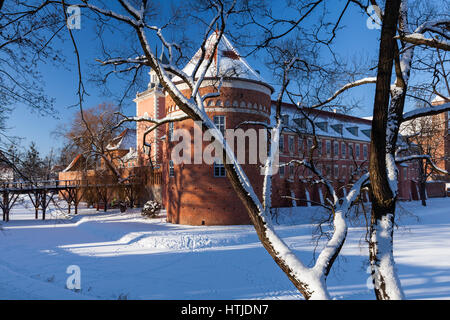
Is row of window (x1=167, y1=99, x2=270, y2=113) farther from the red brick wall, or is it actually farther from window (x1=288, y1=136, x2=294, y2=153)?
window (x1=288, y1=136, x2=294, y2=153)

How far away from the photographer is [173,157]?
21.6 meters

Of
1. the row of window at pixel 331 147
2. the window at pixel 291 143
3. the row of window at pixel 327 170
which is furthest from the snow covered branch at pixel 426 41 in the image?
the window at pixel 291 143

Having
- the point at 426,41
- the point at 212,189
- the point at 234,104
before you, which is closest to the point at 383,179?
the point at 426,41

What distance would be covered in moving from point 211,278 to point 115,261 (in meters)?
4.75

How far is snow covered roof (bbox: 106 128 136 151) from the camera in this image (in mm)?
45156

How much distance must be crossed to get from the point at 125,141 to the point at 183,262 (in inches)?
1410

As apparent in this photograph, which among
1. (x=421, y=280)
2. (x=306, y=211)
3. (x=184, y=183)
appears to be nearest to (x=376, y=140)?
(x=421, y=280)

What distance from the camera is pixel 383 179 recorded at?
15.5 ft

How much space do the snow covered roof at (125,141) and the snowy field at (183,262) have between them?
2366 centimetres

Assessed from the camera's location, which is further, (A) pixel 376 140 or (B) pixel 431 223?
(B) pixel 431 223

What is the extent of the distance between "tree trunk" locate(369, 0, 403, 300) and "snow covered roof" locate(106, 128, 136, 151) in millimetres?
43420

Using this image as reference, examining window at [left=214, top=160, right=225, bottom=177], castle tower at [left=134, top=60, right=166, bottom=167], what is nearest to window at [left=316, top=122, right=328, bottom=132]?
castle tower at [left=134, top=60, right=166, bottom=167]

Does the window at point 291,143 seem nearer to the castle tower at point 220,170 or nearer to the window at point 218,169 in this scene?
the castle tower at point 220,170

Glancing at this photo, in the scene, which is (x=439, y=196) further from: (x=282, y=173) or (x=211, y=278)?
(x=211, y=278)
